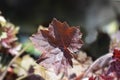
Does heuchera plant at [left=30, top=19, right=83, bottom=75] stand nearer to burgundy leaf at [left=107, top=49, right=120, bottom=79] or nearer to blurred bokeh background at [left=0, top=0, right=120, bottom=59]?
burgundy leaf at [left=107, top=49, right=120, bottom=79]

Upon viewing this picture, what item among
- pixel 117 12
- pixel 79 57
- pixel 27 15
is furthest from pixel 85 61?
pixel 27 15

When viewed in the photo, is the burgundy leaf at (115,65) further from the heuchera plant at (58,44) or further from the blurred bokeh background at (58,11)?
the blurred bokeh background at (58,11)

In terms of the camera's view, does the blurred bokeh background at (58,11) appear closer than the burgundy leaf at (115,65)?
No

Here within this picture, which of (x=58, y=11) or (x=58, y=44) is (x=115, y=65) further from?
(x=58, y=11)

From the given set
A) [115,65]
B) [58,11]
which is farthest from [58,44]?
[58,11]

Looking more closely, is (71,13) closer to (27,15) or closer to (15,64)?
(27,15)

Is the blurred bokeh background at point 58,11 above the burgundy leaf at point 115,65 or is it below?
above

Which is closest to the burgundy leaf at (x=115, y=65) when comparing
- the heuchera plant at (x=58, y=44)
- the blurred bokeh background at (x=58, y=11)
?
the heuchera plant at (x=58, y=44)

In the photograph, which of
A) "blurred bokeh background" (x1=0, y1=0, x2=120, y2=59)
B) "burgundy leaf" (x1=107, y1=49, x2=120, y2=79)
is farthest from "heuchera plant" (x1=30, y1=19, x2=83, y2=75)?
"blurred bokeh background" (x1=0, y1=0, x2=120, y2=59)
